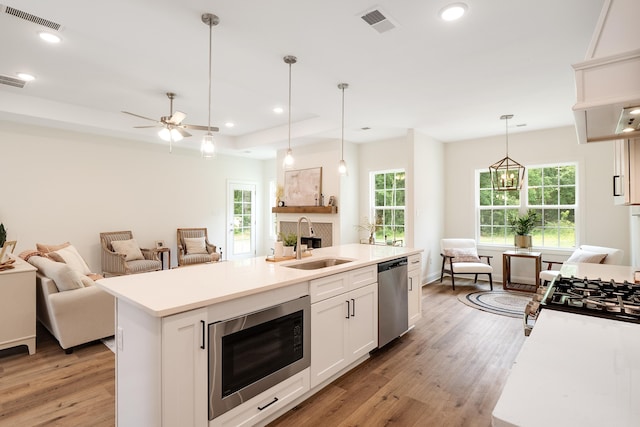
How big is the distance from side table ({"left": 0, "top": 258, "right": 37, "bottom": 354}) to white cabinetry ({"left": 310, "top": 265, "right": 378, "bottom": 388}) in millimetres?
2813

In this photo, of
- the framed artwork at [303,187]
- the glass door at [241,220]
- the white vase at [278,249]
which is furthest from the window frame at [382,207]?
the white vase at [278,249]

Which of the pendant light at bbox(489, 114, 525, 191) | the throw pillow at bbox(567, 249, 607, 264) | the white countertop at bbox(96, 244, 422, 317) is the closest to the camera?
the white countertop at bbox(96, 244, 422, 317)

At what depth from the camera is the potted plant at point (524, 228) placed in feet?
18.1

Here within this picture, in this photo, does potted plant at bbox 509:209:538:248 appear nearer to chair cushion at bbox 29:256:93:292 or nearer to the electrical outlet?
the electrical outlet

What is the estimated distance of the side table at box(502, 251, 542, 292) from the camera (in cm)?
525

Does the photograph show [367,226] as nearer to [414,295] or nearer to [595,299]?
[414,295]

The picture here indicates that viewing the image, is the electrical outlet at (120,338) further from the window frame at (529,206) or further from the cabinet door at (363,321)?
the window frame at (529,206)

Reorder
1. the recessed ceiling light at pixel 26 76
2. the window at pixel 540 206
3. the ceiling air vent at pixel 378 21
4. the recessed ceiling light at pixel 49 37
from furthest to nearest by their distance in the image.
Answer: the window at pixel 540 206
the recessed ceiling light at pixel 26 76
the recessed ceiling light at pixel 49 37
the ceiling air vent at pixel 378 21

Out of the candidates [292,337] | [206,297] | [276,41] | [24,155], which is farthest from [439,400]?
[24,155]

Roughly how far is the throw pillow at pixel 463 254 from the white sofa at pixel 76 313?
5.13 meters

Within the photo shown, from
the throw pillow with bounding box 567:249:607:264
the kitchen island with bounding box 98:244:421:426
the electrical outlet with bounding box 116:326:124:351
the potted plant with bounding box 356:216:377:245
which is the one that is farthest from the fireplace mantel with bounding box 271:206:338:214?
the electrical outlet with bounding box 116:326:124:351

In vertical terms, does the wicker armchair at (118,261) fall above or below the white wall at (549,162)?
below

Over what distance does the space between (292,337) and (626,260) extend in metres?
5.54

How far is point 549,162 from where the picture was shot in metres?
5.54
